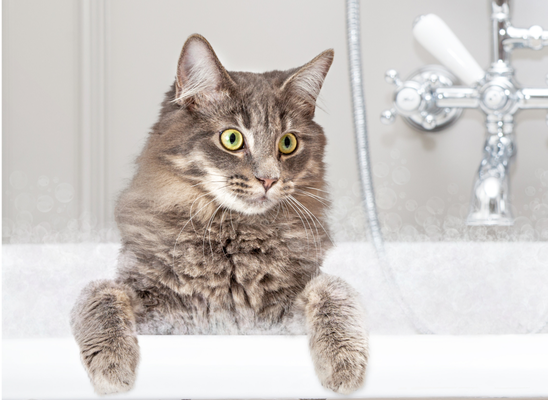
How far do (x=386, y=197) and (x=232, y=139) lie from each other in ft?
2.59

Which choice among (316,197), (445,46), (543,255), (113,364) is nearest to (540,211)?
(543,255)

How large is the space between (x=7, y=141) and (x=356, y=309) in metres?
1.19

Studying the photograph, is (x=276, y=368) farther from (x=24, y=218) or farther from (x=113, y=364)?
(x=24, y=218)

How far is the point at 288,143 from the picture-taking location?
80 centimetres


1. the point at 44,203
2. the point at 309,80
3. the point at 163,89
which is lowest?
the point at 44,203

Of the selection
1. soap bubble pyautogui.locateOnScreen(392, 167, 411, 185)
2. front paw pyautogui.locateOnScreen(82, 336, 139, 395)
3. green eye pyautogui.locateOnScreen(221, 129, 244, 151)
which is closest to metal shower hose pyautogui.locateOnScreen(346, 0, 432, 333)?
soap bubble pyautogui.locateOnScreen(392, 167, 411, 185)

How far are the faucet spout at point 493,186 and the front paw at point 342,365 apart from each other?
753 mm

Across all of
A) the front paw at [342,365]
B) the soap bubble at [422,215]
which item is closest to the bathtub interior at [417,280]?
the soap bubble at [422,215]

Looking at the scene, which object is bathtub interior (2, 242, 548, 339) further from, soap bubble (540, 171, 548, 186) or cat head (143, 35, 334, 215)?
cat head (143, 35, 334, 215)

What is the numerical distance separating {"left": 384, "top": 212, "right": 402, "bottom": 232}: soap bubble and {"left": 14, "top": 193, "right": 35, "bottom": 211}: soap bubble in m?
1.06

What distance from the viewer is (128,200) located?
2.74ft

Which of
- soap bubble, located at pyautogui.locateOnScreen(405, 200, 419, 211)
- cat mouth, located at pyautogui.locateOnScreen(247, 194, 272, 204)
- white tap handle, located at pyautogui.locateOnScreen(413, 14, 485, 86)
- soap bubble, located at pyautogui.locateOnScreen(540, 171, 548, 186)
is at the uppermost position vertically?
white tap handle, located at pyautogui.locateOnScreen(413, 14, 485, 86)

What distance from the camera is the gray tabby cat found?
688 mm

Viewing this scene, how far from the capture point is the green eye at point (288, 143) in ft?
2.58
